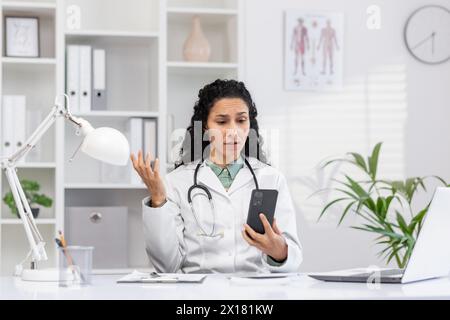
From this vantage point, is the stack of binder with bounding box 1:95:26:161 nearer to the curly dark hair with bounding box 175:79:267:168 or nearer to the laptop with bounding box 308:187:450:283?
the curly dark hair with bounding box 175:79:267:168

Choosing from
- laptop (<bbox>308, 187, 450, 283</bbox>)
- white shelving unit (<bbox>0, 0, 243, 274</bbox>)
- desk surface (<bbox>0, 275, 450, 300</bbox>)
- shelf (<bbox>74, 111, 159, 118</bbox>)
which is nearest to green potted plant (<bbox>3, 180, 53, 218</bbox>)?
white shelving unit (<bbox>0, 0, 243, 274</bbox>)

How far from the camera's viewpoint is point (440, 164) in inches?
165

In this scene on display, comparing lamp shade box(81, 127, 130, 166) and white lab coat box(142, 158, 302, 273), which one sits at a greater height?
lamp shade box(81, 127, 130, 166)

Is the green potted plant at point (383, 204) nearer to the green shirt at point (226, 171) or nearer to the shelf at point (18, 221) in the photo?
the green shirt at point (226, 171)

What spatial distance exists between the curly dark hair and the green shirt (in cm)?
11

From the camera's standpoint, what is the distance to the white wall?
3975mm

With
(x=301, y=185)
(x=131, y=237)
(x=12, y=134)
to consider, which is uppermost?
(x=12, y=134)

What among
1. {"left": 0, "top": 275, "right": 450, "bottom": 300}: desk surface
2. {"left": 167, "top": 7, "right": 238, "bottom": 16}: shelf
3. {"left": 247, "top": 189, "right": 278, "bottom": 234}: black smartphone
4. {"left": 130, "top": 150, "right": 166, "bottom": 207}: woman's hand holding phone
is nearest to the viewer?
{"left": 0, "top": 275, "right": 450, "bottom": 300}: desk surface

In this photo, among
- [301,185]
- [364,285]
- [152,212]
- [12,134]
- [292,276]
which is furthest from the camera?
[301,185]

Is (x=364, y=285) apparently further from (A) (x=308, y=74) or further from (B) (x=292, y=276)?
(A) (x=308, y=74)

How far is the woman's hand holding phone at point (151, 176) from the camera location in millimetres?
2111

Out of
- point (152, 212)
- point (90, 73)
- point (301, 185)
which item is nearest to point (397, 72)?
point (301, 185)

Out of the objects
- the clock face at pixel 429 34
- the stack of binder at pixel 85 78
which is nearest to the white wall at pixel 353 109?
the clock face at pixel 429 34

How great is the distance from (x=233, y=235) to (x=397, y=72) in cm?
196
